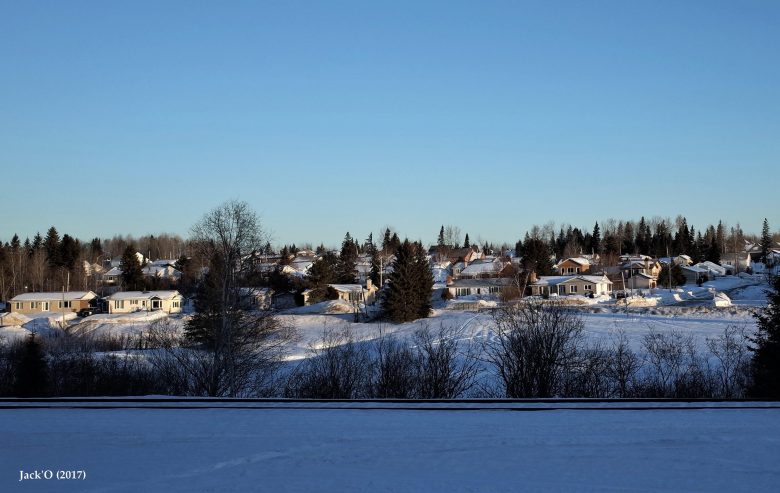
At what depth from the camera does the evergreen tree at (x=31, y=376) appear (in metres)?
18.9

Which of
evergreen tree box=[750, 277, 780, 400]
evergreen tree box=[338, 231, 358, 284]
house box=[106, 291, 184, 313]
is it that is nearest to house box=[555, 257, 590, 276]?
evergreen tree box=[338, 231, 358, 284]

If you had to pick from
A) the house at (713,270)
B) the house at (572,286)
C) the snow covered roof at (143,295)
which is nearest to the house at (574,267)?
the house at (713,270)

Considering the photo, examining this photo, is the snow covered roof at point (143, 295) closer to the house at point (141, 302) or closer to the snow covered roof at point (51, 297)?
the house at point (141, 302)

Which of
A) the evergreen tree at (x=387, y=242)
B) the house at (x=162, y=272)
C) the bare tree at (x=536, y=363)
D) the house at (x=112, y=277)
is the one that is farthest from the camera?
the evergreen tree at (x=387, y=242)

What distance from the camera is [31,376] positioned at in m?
19.2

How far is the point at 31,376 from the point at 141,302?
56.8m

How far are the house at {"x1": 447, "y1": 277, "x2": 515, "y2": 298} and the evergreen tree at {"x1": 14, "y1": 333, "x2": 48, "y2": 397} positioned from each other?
201 feet

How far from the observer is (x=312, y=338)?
47.7m

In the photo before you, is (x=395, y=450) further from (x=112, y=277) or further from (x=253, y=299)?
(x=112, y=277)

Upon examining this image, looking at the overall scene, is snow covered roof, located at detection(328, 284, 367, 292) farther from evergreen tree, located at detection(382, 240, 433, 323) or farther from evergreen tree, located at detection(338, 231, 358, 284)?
evergreen tree, located at detection(382, 240, 433, 323)

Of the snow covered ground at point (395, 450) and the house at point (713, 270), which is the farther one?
the house at point (713, 270)

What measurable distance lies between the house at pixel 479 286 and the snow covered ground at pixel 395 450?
221 ft

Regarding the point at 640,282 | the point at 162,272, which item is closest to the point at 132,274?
the point at 162,272

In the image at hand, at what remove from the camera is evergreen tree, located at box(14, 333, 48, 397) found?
18922mm
